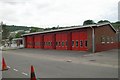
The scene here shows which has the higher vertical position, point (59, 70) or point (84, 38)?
point (84, 38)

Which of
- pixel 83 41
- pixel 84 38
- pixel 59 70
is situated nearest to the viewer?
pixel 59 70

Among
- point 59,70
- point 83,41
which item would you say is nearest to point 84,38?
point 83,41

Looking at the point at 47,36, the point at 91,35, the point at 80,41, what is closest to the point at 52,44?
the point at 47,36

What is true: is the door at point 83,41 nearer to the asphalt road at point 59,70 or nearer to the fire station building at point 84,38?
the fire station building at point 84,38

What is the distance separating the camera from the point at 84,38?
42.1 metres

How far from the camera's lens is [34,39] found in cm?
6309

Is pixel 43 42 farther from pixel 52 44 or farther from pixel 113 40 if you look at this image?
pixel 113 40

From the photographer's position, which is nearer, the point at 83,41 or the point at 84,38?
the point at 84,38

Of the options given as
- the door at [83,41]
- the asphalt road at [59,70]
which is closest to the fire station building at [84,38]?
the door at [83,41]

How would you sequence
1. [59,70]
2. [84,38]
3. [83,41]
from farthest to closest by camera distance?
[83,41] < [84,38] < [59,70]

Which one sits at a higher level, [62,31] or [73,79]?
[62,31]

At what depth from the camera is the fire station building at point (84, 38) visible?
39.6 metres

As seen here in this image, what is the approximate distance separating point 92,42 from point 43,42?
68.7 feet

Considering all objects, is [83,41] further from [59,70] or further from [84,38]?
[59,70]
